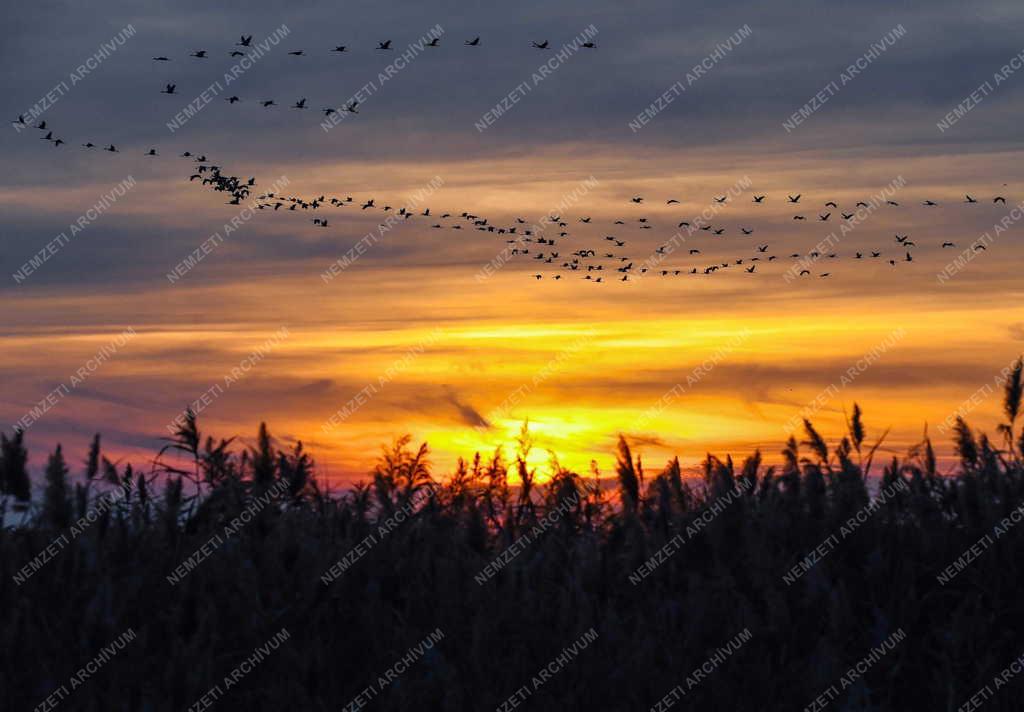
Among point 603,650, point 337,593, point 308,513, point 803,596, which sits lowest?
point 803,596

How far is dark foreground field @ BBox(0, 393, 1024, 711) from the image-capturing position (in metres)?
8.77

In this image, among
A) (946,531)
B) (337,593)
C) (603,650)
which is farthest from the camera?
(946,531)

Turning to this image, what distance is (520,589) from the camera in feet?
32.3

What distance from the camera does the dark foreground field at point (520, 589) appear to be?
8.77m

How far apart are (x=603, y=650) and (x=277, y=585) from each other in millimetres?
2728

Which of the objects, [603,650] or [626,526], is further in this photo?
[626,526]

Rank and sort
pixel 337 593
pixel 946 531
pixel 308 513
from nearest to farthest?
pixel 337 593, pixel 946 531, pixel 308 513

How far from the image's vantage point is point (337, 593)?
992 centimetres

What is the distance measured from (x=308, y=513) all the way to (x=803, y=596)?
14.9 feet

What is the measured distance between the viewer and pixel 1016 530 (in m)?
10.7

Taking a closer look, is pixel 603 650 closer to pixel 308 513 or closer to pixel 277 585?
pixel 277 585

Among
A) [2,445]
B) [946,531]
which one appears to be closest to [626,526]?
[946,531]

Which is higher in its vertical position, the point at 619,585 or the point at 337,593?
the point at 337,593

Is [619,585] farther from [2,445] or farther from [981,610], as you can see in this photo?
[2,445]
